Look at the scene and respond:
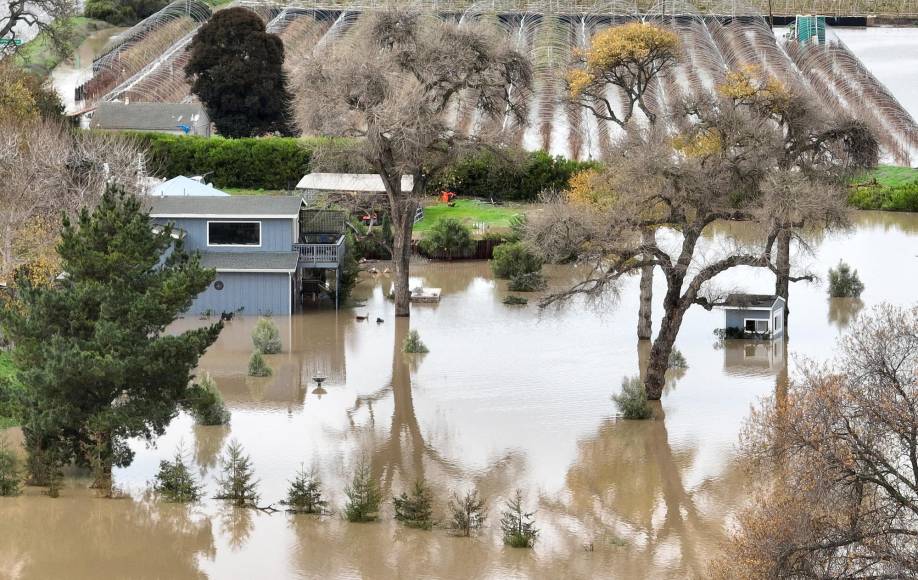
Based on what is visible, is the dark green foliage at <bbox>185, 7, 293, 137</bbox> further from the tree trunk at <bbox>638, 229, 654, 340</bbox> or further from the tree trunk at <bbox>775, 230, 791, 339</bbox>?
the tree trunk at <bbox>775, 230, 791, 339</bbox>

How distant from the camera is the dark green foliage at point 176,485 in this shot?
84.6ft

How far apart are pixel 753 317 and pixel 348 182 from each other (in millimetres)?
16486

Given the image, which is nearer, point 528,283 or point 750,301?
point 750,301

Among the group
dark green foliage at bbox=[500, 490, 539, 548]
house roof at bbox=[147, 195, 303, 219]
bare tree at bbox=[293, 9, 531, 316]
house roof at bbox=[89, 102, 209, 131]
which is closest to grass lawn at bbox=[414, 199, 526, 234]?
house roof at bbox=[147, 195, 303, 219]

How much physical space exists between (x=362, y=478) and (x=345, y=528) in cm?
95

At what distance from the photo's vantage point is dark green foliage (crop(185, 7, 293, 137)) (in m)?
62.1

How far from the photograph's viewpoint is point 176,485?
84.8ft

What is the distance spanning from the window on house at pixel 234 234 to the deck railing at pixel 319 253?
1163 mm

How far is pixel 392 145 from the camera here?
131 ft

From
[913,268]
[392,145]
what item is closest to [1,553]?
[392,145]

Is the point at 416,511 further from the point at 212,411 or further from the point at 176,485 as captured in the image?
the point at 212,411

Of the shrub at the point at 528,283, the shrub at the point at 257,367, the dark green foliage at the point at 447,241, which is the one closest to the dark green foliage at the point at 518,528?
the shrub at the point at 257,367

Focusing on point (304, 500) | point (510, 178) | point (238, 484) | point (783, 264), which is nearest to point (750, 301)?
point (783, 264)

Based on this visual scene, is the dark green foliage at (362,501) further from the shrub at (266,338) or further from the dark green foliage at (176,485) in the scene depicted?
Answer: the shrub at (266,338)
